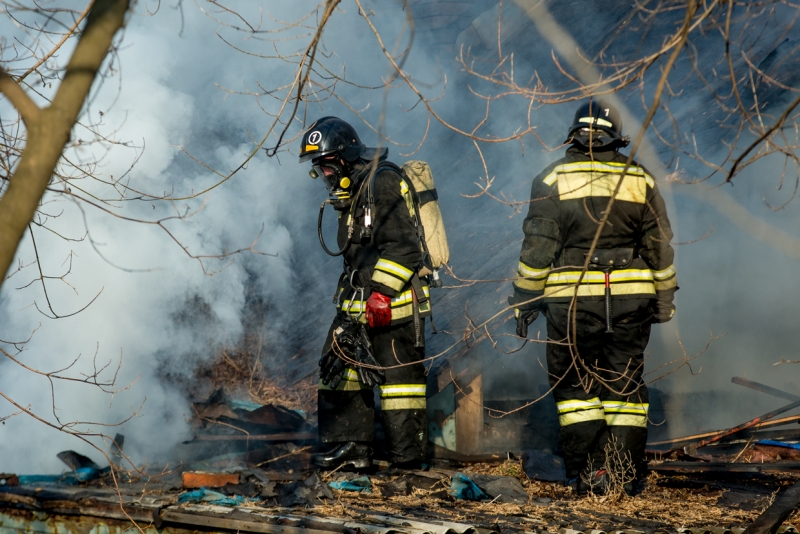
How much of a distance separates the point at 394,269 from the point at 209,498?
1.74 m

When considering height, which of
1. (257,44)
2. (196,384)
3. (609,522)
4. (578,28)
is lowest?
(609,522)

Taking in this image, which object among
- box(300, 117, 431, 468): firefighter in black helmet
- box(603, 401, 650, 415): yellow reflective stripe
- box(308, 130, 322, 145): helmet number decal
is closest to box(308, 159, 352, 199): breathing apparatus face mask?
box(300, 117, 431, 468): firefighter in black helmet

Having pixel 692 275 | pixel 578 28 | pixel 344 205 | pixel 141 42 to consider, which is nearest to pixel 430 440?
pixel 344 205

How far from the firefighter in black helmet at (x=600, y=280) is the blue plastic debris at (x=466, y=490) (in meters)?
0.57

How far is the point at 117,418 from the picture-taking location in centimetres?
620

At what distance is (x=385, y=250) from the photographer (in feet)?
16.0

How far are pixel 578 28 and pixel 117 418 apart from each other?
21.1 feet

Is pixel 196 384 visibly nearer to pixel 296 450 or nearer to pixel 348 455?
pixel 296 450

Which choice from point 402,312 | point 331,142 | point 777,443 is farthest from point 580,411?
point 331,142

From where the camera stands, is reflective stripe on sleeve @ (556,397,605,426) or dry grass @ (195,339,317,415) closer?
reflective stripe on sleeve @ (556,397,605,426)

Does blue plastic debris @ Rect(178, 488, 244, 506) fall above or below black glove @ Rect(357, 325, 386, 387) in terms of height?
below

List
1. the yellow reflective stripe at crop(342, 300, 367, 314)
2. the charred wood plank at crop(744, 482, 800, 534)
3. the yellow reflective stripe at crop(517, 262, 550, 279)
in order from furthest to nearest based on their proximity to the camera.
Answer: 1. the yellow reflective stripe at crop(342, 300, 367, 314)
2. the yellow reflective stripe at crop(517, 262, 550, 279)
3. the charred wood plank at crop(744, 482, 800, 534)

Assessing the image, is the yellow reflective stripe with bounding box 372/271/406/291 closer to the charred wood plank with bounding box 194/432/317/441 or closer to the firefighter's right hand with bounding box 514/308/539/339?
the firefighter's right hand with bounding box 514/308/539/339

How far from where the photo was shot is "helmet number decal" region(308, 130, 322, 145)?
5039 millimetres
